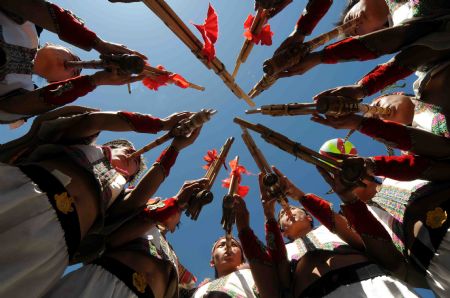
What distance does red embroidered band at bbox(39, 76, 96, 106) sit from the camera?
2.77 metres

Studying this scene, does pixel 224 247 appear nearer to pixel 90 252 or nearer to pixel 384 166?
pixel 90 252

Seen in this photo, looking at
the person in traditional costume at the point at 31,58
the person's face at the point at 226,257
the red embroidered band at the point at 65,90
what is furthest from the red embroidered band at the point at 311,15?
the person's face at the point at 226,257

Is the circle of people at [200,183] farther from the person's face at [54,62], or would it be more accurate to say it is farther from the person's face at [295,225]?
the person's face at [295,225]

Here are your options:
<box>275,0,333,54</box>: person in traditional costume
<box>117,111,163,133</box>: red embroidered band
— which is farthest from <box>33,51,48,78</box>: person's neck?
<box>275,0,333,54</box>: person in traditional costume

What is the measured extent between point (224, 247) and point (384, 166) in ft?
8.69

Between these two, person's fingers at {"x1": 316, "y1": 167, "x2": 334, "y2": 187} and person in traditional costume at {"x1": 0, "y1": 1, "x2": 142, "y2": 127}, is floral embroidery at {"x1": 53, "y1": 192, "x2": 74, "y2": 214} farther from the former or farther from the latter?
person's fingers at {"x1": 316, "y1": 167, "x2": 334, "y2": 187}

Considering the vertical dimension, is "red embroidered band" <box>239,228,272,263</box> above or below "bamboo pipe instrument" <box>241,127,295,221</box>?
below

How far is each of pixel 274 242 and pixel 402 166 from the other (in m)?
1.73

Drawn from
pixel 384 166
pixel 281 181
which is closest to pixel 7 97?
pixel 281 181

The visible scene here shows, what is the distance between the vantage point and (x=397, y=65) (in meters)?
2.75

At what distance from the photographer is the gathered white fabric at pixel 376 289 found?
2727 mm

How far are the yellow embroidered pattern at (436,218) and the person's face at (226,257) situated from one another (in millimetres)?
2623

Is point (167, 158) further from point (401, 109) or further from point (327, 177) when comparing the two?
point (401, 109)

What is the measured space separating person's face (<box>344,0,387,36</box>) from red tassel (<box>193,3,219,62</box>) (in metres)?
1.84
